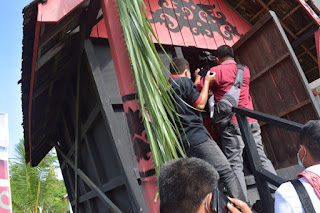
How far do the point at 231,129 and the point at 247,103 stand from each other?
1.33 feet

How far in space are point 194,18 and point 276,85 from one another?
178cm

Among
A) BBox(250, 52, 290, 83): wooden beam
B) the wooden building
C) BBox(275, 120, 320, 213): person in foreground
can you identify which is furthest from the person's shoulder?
BBox(250, 52, 290, 83): wooden beam

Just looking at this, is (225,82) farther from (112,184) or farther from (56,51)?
(56,51)

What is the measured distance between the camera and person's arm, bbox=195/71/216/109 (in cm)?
267

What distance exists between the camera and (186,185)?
1144mm

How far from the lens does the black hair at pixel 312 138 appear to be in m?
1.77

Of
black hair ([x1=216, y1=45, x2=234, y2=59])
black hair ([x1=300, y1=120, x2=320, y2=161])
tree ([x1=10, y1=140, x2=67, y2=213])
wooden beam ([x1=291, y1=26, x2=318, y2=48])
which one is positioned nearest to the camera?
black hair ([x1=300, y1=120, x2=320, y2=161])

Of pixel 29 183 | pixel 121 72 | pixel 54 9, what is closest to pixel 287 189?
pixel 121 72

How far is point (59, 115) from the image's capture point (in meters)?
6.05

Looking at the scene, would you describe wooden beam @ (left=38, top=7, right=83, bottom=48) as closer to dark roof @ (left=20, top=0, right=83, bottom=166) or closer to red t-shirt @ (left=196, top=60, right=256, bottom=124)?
dark roof @ (left=20, top=0, right=83, bottom=166)

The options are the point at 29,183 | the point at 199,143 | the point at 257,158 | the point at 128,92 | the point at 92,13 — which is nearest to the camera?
the point at 128,92

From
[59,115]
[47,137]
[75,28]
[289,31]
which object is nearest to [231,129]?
[75,28]

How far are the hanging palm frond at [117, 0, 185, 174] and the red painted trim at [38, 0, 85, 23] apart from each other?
22.7 inches

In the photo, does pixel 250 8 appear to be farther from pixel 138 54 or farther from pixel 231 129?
pixel 138 54
